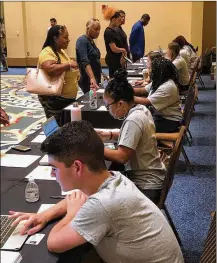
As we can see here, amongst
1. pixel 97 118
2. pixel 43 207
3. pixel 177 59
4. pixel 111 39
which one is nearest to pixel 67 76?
pixel 97 118

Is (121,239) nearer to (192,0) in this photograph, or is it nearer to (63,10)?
(192,0)

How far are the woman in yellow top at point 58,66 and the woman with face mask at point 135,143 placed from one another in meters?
1.22

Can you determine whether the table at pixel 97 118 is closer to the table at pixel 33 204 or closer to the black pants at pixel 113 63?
Answer: the table at pixel 33 204

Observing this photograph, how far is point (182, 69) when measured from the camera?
→ 233 inches

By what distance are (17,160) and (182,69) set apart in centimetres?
381

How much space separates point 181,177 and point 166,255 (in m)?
2.54

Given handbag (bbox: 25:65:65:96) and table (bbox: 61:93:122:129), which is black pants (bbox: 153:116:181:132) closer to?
table (bbox: 61:93:122:129)

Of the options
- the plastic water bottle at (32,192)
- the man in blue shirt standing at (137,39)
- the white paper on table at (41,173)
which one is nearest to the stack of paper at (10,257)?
the plastic water bottle at (32,192)

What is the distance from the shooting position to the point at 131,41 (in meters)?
8.28

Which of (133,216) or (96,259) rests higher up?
(133,216)

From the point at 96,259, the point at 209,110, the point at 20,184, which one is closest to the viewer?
the point at 96,259

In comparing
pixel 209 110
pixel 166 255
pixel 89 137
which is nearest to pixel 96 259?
pixel 166 255

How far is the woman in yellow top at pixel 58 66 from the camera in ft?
12.3

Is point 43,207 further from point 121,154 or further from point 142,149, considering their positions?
point 142,149
